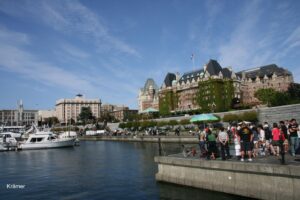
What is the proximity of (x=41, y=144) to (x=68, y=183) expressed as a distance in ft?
158

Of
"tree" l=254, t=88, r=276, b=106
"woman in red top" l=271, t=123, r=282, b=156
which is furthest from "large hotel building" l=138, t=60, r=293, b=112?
"woman in red top" l=271, t=123, r=282, b=156

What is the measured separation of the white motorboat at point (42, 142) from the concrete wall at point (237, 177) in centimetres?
5504

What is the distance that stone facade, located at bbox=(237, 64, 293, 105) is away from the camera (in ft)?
451

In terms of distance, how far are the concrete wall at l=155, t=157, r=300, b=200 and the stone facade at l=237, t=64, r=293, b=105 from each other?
401ft

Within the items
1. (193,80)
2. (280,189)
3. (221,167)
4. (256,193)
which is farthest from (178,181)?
(193,80)

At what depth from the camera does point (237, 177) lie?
60.6 feet

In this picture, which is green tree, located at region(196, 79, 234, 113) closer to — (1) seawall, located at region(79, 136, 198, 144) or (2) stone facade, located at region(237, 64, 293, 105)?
(2) stone facade, located at region(237, 64, 293, 105)

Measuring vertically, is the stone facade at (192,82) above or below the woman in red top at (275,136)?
above

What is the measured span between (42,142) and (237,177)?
61941 mm

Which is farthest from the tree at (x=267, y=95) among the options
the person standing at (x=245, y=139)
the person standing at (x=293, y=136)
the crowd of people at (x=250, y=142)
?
the person standing at (x=245, y=139)

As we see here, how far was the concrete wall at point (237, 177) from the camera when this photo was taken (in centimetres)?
1600

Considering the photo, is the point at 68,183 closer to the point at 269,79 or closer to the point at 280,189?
the point at 280,189

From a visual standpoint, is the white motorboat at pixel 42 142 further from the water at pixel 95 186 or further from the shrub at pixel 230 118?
the shrub at pixel 230 118

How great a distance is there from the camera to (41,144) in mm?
71875
